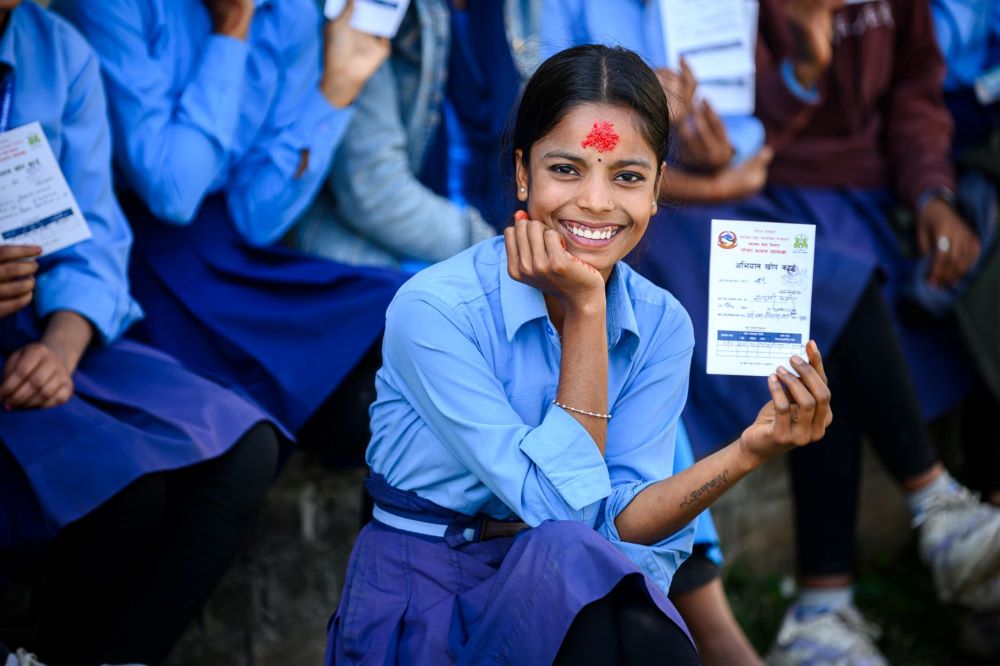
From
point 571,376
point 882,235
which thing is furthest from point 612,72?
point 882,235

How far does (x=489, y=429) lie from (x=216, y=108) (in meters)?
1.25

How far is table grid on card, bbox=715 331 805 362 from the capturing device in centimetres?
193

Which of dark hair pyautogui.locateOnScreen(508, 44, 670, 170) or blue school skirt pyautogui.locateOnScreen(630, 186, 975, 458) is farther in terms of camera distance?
blue school skirt pyautogui.locateOnScreen(630, 186, 975, 458)

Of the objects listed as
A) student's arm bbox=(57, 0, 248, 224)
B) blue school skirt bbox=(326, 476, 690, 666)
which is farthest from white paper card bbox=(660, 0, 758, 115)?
blue school skirt bbox=(326, 476, 690, 666)

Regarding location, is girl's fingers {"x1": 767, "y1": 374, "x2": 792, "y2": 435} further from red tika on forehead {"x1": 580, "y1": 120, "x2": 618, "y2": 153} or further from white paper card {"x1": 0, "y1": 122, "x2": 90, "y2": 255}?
white paper card {"x1": 0, "y1": 122, "x2": 90, "y2": 255}

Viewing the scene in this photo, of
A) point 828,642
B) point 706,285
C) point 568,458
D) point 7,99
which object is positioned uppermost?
point 7,99

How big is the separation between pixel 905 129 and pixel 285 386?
2.28 m

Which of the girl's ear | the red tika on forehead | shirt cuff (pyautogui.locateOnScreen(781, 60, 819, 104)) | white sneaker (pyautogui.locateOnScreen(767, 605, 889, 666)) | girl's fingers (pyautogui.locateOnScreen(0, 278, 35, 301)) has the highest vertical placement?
the red tika on forehead

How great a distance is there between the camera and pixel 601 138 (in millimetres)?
2047

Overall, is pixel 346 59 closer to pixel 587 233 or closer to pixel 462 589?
pixel 587 233

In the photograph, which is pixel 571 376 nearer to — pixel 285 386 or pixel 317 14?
pixel 285 386

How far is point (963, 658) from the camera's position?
366 cm

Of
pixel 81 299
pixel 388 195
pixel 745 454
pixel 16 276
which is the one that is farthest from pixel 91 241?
pixel 745 454

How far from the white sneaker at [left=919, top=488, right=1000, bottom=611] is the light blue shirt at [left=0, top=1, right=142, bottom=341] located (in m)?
2.08
